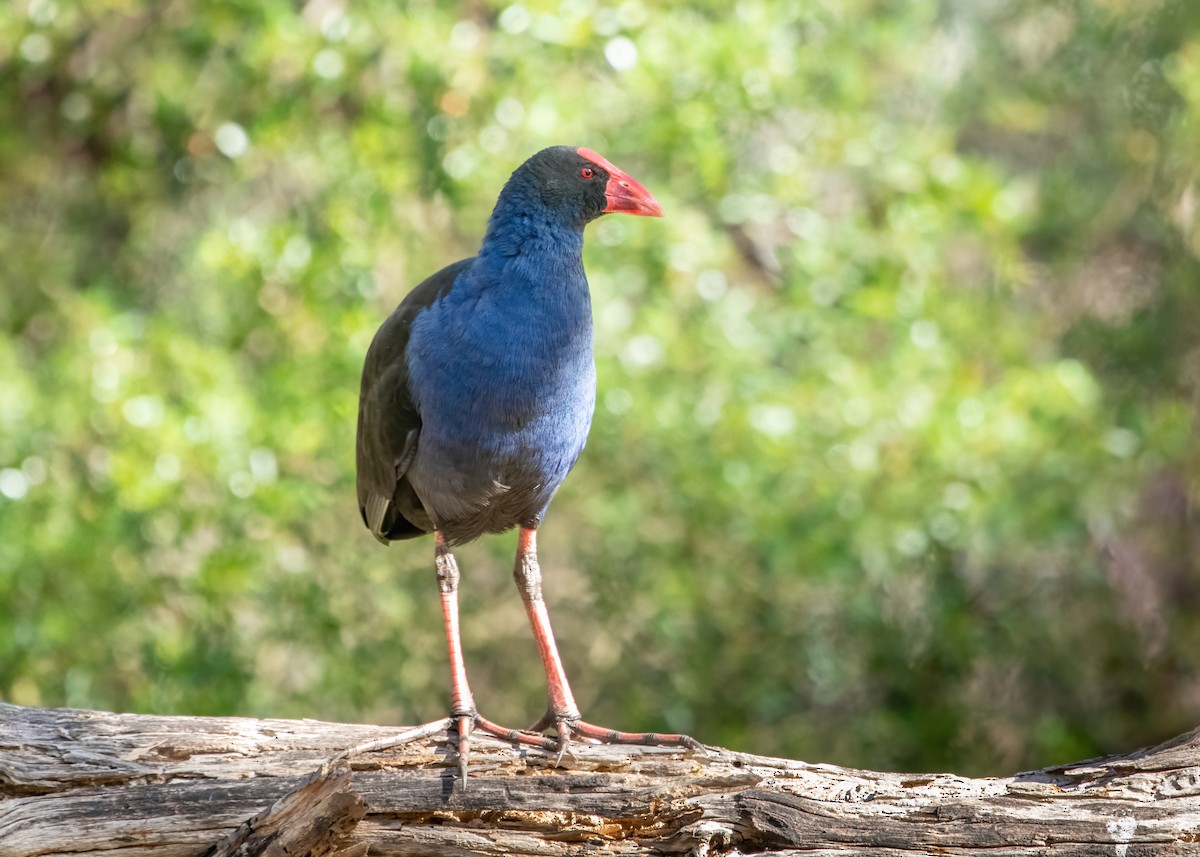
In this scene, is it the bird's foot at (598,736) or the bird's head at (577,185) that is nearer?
the bird's foot at (598,736)

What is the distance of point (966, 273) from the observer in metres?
7.45

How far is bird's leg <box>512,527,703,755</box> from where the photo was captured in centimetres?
329

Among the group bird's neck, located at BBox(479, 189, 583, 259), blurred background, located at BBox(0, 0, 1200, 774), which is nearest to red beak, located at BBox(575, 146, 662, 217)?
bird's neck, located at BBox(479, 189, 583, 259)

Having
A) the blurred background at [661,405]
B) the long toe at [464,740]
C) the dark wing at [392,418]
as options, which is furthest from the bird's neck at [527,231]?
the blurred background at [661,405]

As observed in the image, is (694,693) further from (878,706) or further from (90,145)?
(90,145)

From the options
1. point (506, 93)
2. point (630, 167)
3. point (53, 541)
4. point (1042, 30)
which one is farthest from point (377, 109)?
point (1042, 30)

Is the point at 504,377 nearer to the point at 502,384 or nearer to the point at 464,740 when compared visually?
the point at 502,384

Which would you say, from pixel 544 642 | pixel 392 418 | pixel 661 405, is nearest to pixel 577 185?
pixel 392 418

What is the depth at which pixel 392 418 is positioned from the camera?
352 centimetres

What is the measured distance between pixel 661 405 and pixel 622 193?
2.03 metres

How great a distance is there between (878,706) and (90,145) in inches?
191

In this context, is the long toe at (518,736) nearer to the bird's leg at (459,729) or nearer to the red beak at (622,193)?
the bird's leg at (459,729)

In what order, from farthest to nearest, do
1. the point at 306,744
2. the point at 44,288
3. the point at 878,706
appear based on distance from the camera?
the point at 44,288, the point at 878,706, the point at 306,744

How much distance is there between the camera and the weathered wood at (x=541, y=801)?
9.49 ft
